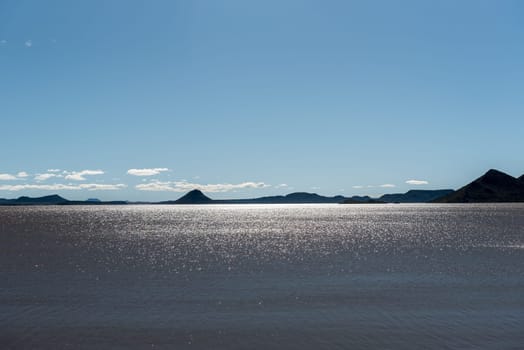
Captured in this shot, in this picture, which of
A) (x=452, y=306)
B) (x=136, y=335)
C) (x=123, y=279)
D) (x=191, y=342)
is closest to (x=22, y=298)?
(x=123, y=279)

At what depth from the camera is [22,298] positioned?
30.5m

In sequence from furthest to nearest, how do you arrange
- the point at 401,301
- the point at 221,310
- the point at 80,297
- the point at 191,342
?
the point at 80,297
the point at 401,301
the point at 221,310
the point at 191,342

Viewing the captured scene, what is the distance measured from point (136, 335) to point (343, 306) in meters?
13.1

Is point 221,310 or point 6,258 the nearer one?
point 221,310

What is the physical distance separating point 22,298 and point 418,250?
2049 inches

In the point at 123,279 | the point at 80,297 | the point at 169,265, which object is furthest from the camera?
the point at 169,265

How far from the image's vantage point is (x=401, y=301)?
28.8 metres

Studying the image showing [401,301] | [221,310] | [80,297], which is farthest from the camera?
[80,297]

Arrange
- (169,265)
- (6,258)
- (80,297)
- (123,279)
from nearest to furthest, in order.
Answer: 1. (80,297)
2. (123,279)
3. (169,265)
4. (6,258)

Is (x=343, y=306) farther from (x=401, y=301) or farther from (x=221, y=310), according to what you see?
(x=221, y=310)

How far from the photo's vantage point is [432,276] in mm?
39344

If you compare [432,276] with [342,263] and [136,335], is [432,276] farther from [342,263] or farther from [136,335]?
[136,335]

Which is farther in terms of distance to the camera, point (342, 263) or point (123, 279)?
point (342, 263)

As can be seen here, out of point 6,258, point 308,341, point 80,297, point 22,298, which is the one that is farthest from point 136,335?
point 6,258
